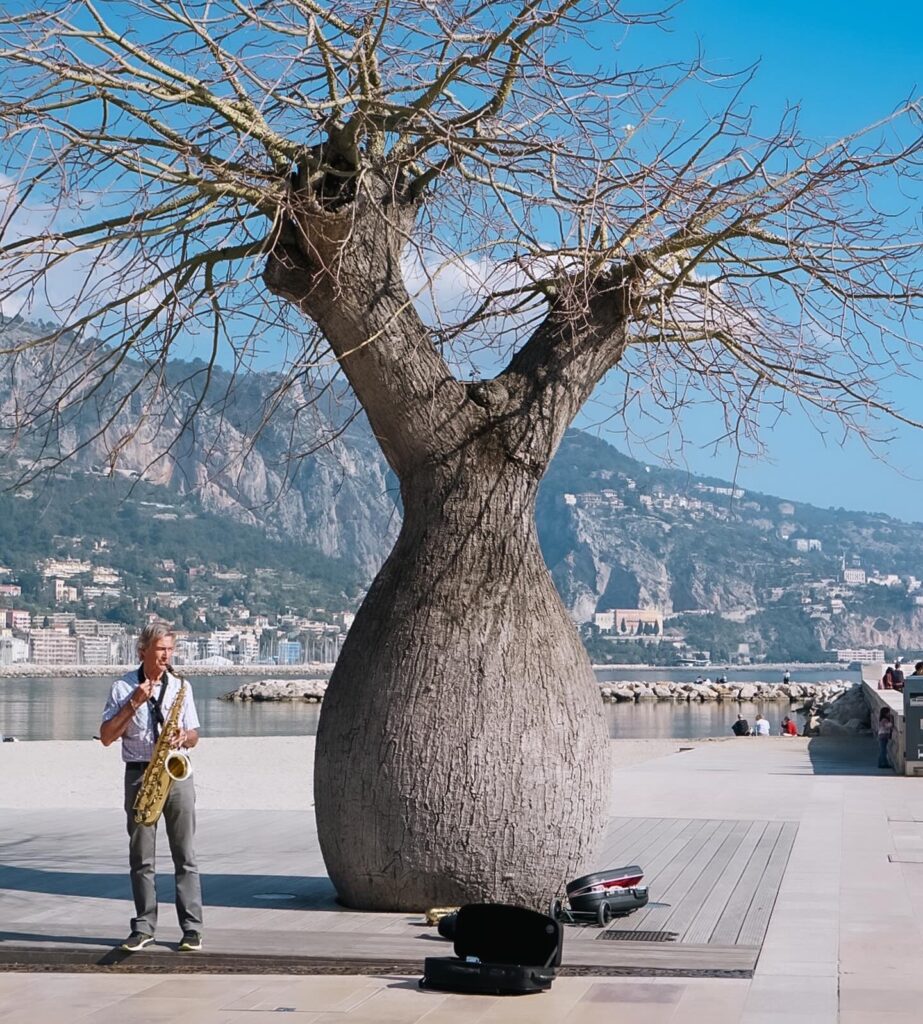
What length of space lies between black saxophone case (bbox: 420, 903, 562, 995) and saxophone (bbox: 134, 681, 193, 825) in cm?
139

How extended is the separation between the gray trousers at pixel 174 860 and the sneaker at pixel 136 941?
22mm

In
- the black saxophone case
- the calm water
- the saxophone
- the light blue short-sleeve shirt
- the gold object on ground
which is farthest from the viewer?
the calm water

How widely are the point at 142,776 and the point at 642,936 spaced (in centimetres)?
251

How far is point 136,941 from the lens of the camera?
22.6 feet

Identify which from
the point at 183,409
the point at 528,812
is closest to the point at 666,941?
the point at 528,812

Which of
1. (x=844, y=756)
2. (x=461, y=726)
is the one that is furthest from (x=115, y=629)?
(x=461, y=726)

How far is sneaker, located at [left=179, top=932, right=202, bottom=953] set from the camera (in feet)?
22.7

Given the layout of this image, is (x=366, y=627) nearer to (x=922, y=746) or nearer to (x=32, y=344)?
(x=32, y=344)

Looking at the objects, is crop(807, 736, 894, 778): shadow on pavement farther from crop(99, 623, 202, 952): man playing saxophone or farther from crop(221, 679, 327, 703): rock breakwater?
crop(221, 679, 327, 703): rock breakwater

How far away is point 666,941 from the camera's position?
7301 millimetres

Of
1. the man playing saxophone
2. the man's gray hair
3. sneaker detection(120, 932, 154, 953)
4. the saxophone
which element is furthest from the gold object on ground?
the man's gray hair

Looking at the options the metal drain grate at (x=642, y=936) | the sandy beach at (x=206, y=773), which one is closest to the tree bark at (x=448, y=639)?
the metal drain grate at (x=642, y=936)

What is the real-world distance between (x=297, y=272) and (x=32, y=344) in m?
1.46

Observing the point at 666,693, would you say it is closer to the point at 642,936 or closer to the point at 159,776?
the point at 642,936
